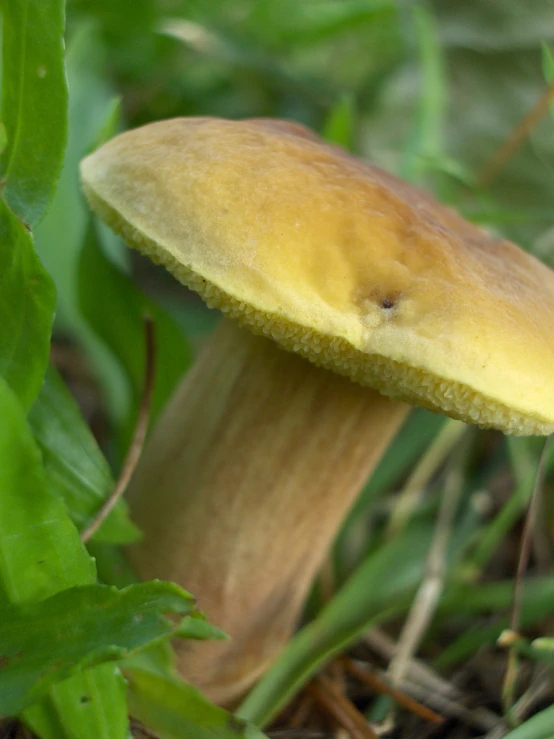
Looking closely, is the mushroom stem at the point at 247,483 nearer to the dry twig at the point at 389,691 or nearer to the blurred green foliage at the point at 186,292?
the blurred green foliage at the point at 186,292

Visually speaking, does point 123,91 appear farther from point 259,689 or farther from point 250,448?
point 259,689

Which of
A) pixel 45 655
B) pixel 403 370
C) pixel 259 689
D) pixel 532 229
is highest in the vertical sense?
pixel 403 370

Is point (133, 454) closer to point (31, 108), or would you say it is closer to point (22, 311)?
point (22, 311)

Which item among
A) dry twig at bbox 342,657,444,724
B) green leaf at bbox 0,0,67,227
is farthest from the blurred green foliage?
dry twig at bbox 342,657,444,724

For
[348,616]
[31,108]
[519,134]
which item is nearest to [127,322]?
[31,108]

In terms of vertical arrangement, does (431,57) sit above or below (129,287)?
above

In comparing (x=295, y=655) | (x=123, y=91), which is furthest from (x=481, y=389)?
(x=123, y=91)

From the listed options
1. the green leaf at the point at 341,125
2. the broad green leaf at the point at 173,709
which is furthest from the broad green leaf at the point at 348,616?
the green leaf at the point at 341,125

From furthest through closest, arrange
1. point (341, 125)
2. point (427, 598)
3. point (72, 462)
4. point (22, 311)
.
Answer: point (341, 125), point (427, 598), point (72, 462), point (22, 311)
